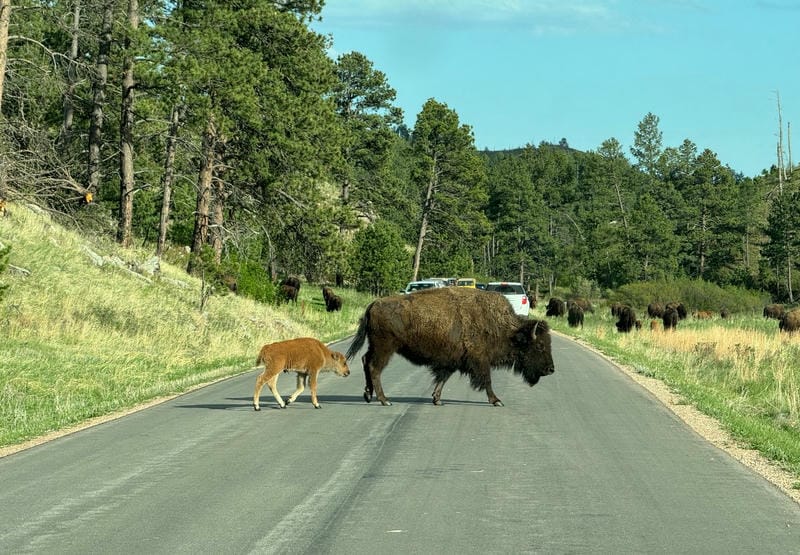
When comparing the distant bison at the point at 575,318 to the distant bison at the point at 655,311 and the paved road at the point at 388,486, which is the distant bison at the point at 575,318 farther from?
the paved road at the point at 388,486

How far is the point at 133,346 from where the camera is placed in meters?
24.6

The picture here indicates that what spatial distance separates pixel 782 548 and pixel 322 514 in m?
3.31

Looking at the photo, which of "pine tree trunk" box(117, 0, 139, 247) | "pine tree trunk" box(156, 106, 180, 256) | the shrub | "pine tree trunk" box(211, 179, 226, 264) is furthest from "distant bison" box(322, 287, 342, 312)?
the shrub

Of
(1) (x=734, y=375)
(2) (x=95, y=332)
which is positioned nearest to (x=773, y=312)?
(1) (x=734, y=375)

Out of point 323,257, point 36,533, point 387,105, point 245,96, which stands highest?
point 387,105

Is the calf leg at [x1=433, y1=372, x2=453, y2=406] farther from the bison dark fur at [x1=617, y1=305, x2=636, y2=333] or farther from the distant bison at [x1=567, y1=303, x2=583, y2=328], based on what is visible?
the distant bison at [x1=567, y1=303, x2=583, y2=328]

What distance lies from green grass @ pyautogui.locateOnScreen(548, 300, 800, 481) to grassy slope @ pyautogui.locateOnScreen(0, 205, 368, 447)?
9068mm

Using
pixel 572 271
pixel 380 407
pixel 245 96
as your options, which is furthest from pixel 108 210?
pixel 572 271

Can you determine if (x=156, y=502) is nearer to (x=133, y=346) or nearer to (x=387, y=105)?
(x=133, y=346)

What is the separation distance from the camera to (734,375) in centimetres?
2692

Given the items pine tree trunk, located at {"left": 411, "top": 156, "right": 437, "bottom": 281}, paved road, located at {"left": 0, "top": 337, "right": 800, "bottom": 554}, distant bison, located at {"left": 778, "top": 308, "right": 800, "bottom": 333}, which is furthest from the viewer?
pine tree trunk, located at {"left": 411, "top": 156, "right": 437, "bottom": 281}

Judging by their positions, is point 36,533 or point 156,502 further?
point 156,502

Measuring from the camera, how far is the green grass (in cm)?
1383

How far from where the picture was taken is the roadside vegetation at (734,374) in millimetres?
13788
